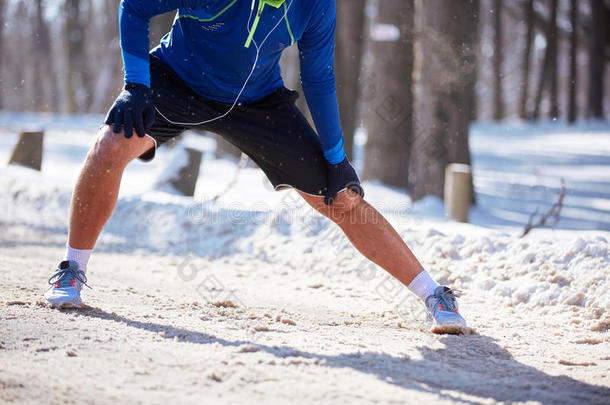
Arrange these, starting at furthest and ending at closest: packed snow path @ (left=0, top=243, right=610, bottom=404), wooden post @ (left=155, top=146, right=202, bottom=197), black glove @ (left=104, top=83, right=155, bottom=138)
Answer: wooden post @ (left=155, top=146, right=202, bottom=197) → black glove @ (left=104, top=83, right=155, bottom=138) → packed snow path @ (left=0, top=243, right=610, bottom=404)

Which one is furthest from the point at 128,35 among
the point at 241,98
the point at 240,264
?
the point at 240,264

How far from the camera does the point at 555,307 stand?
3.72m

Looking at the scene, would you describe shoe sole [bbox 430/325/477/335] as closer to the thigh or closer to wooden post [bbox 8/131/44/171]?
the thigh

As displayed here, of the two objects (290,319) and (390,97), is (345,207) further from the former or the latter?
(390,97)

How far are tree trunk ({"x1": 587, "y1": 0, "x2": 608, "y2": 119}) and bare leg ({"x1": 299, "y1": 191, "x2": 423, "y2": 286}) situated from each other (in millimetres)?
18339

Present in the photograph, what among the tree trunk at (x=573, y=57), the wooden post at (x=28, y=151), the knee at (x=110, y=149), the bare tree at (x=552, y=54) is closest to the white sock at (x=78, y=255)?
the knee at (x=110, y=149)

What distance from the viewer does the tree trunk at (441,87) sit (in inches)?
291

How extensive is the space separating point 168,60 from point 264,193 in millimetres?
3505

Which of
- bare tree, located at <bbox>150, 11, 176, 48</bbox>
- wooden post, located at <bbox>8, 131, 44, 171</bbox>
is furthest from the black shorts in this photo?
bare tree, located at <bbox>150, 11, 176, 48</bbox>

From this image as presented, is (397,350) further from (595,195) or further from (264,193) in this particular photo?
(595,195)

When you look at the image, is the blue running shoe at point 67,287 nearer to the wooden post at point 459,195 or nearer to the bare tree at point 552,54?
the wooden post at point 459,195

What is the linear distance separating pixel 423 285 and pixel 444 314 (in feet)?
0.58

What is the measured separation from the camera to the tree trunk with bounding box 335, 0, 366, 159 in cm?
925

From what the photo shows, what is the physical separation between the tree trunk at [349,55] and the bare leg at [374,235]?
19.3ft
